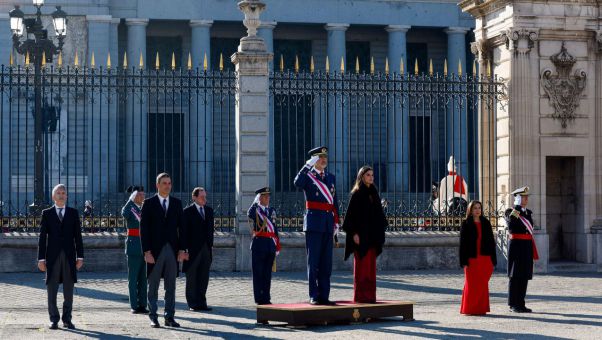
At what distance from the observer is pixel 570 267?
75.1 ft

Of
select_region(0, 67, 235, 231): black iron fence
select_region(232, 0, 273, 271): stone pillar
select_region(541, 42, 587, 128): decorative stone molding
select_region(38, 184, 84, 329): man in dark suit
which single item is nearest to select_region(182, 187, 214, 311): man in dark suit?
select_region(38, 184, 84, 329): man in dark suit

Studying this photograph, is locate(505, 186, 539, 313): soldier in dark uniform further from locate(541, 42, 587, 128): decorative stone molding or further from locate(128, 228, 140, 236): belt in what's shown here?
locate(541, 42, 587, 128): decorative stone molding

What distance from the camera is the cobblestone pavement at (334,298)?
1377 centimetres

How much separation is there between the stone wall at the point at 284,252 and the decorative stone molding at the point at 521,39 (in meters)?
3.64

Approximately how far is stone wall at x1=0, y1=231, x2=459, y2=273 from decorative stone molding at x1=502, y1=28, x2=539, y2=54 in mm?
3642

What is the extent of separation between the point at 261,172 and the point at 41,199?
13.0 feet

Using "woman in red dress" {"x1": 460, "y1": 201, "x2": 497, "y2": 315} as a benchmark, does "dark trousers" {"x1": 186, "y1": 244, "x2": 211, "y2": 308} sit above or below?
below

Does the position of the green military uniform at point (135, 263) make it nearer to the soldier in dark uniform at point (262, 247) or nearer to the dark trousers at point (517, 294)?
the soldier in dark uniform at point (262, 247)

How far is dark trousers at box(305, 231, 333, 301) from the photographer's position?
48.8 feet

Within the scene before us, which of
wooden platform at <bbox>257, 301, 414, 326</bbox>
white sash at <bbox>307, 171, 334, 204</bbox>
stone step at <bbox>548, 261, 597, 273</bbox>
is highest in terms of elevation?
white sash at <bbox>307, 171, 334, 204</bbox>

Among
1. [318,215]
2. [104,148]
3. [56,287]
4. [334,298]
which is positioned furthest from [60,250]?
[104,148]

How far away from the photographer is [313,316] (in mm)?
14250

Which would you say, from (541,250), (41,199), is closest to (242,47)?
(41,199)

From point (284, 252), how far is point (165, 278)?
8.48 meters
